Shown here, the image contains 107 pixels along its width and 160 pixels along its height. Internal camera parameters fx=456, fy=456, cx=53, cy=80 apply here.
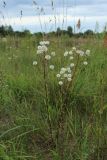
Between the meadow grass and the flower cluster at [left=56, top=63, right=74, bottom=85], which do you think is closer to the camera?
the meadow grass

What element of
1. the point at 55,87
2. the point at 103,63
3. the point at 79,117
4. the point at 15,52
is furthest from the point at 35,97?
the point at 15,52

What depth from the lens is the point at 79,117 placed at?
3.49 m

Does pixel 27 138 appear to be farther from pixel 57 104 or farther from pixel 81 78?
pixel 81 78

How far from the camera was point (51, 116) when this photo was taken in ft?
11.2

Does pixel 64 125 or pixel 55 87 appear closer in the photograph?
pixel 64 125

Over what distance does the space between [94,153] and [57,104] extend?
617mm

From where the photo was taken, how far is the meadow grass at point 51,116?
9.86ft

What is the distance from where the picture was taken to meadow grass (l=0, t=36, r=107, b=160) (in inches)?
118

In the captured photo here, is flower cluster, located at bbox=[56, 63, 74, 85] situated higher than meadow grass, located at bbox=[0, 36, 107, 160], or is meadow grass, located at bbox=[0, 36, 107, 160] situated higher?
flower cluster, located at bbox=[56, 63, 74, 85]

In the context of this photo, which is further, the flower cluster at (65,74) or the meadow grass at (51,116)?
the flower cluster at (65,74)

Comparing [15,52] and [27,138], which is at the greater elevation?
[27,138]

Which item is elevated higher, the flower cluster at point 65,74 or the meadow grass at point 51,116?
the flower cluster at point 65,74

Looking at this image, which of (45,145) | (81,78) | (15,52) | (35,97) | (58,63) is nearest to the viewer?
(45,145)

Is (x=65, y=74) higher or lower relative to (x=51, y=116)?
higher
